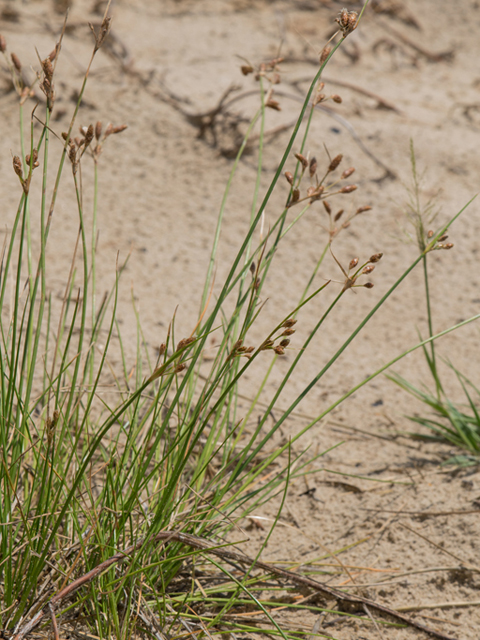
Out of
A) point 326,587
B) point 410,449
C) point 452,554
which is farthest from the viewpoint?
point 410,449

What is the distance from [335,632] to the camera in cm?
120

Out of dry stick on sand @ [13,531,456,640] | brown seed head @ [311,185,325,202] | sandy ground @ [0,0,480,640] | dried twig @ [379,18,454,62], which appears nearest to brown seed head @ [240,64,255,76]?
sandy ground @ [0,0,480,640]

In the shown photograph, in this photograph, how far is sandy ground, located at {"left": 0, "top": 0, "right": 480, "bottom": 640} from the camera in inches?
54.4

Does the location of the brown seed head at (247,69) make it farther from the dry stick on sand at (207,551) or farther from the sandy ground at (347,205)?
the dry stick on sand at (207,551)

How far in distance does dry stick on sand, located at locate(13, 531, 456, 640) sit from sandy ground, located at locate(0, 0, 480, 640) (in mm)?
48

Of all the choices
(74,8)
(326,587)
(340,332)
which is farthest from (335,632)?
(74,8)

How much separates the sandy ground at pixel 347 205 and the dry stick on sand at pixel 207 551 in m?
0.05

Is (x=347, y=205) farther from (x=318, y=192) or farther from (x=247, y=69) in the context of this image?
(x=318, y=192)

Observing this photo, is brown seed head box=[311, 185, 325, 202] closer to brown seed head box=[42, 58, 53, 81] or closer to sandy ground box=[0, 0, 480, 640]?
sandy ground box=[0, 0, 480, 640]

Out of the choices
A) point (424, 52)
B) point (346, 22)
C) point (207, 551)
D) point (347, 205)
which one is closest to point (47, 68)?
point (346, 22)

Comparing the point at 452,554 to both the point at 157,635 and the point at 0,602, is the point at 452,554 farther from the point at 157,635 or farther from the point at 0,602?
the point at 0,602

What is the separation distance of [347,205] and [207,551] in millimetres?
2036

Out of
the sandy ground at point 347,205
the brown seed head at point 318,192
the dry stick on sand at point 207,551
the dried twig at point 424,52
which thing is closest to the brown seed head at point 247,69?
the sandy ground at point 347,205

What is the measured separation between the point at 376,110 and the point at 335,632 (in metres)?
2.78
